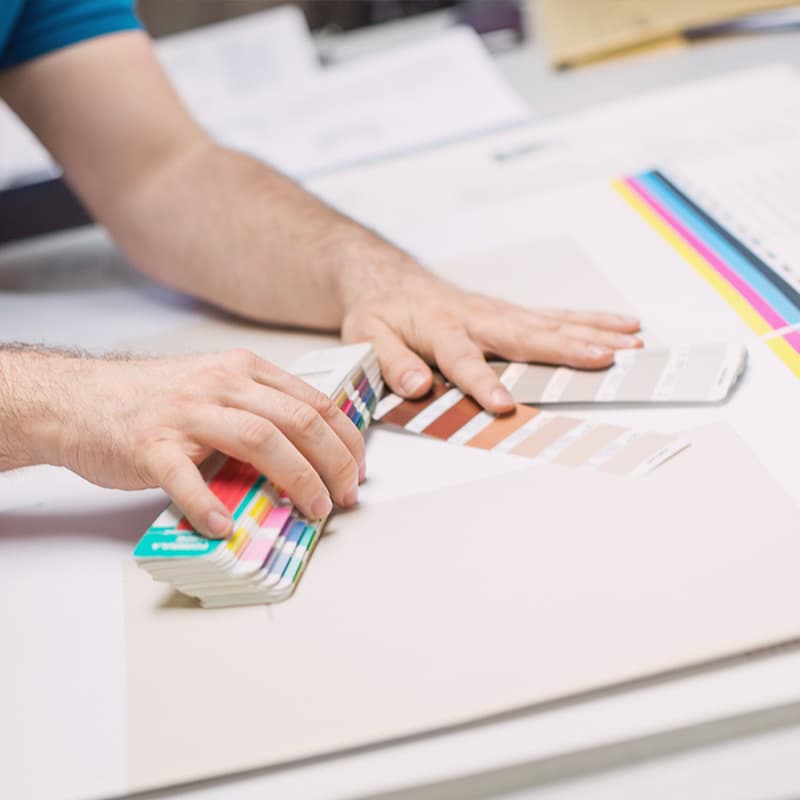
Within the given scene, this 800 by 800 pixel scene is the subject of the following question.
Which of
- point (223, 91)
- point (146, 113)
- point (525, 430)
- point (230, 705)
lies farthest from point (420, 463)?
point (223, 91)

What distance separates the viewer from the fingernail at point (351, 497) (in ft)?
2.46

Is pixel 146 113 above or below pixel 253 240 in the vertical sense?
above

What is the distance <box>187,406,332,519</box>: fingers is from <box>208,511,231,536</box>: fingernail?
0.06 m

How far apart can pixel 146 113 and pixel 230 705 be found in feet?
2.75

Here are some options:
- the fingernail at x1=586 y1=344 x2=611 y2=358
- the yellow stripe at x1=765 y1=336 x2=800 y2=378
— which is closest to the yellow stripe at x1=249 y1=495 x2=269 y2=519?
the fingernail at x1=586 y1=344 x2=611 y2=358

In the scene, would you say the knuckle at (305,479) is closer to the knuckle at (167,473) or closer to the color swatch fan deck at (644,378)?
the knuckle at (167,473)

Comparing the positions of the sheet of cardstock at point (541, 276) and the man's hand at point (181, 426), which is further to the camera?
the sheet of cardstock at point (541, 276)

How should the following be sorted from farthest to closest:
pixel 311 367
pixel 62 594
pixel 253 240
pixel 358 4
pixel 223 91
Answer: pixel 358 4
pixel 223 91
pixel 253 240
pixel 311 367
pixel 62 594

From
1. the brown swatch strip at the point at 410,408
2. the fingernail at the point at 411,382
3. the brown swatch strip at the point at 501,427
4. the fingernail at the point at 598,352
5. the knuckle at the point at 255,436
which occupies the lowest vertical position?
the brown swatch strip at the point at 410,408

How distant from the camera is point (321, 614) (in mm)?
658

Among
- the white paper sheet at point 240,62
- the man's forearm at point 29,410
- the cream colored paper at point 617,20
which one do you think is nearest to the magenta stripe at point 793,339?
the man's forearm at point 29,410

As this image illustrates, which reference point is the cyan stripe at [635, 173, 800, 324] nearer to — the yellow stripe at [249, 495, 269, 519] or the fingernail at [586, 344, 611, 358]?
the fingernail at [586, 344, 611, 358]

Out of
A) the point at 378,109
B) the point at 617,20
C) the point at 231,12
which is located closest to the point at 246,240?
the point at 378,109

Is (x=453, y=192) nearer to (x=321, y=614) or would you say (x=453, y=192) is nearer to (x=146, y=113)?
(x=146, y=113)
